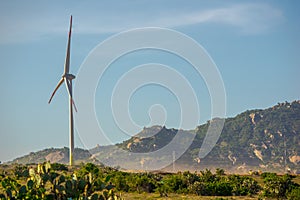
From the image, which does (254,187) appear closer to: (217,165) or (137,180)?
(137,180)

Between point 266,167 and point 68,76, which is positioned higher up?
point 68,76

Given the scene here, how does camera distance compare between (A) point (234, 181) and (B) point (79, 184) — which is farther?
(A) point (234, 181)

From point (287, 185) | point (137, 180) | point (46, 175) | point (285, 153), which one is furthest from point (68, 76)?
point (285, 153)

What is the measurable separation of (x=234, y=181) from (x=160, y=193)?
450 inches

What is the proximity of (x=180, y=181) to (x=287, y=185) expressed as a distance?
36.8ft

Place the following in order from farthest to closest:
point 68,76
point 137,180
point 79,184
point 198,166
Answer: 1. point 198,166
2. point 68,76
3. point 137,180
4. point 79,184

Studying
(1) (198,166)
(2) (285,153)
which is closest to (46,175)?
(1) (198,166)

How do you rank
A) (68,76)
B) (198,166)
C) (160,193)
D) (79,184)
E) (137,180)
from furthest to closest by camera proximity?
(198,166) < (68,76) < (137,180) < (160,193) < (79,184)

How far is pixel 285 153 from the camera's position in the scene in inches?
7844

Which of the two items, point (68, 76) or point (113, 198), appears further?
point (68, 76)

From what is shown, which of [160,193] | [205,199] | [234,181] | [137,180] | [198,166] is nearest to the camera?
[205,199]

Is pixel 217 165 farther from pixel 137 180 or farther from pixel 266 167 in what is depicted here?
pixel 137 180

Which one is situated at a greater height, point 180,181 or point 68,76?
point 68,76

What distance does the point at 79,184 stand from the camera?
20922 mm
